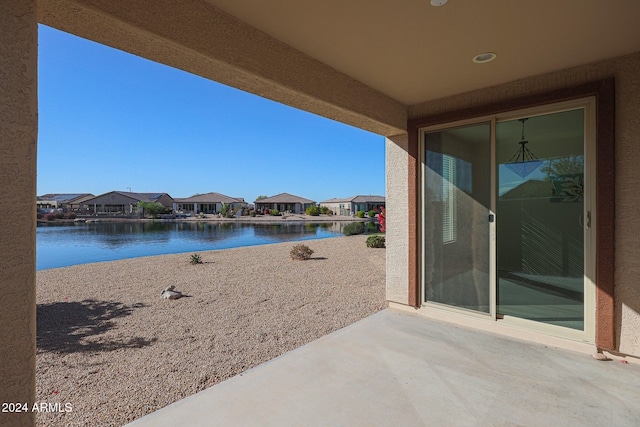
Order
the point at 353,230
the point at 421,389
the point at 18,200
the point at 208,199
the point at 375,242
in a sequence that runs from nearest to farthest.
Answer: the point at 18,200 < the point at 421,389 < the point at 375,242 < the point at 353,230 < the point at 208,199

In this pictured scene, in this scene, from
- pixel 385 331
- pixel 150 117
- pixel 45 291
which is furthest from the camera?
pixel 150 117

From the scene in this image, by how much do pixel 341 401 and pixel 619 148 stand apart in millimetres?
3311

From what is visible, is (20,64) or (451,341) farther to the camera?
(451,341)

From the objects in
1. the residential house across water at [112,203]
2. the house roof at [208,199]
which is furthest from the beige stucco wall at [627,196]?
the residential house across water at [112,203]

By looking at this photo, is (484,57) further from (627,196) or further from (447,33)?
(627,196)

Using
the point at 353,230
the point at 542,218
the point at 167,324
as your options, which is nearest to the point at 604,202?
the point at 542,218

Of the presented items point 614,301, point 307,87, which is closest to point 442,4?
point 307,87

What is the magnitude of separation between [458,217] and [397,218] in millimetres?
834

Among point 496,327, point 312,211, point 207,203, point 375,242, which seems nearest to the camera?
point 496,327

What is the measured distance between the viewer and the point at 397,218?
169 inches

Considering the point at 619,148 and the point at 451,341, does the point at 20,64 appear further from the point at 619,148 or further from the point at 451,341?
the point at 619,148

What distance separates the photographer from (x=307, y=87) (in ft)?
9.11

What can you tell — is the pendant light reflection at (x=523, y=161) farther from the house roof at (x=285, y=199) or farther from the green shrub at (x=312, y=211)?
the house roof at (x=285, y=199)

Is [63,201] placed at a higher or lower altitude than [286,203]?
higher
